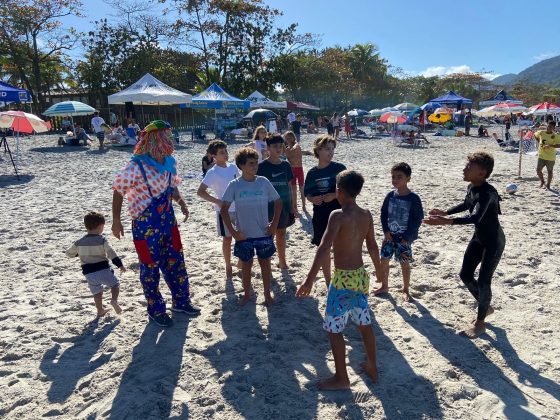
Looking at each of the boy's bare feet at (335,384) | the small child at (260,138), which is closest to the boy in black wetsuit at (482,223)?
→ the boy's bare feet at (335,384)

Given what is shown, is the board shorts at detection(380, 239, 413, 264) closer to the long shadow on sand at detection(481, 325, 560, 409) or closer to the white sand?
the white sand

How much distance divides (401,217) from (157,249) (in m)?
2.22

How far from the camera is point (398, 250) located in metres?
4.16

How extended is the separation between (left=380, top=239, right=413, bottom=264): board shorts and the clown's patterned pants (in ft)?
6.26

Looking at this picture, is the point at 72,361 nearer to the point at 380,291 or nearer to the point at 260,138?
the point at 380,291

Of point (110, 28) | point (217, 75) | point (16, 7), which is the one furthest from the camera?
point (217, 75)

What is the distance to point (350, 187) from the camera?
2885 millimetres

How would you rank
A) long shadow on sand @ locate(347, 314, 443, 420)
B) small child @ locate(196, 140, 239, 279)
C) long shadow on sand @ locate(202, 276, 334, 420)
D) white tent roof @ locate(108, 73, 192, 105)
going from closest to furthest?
long shadow on sand @ locate(347, 314, 443, 420), long shadow on sand @ locate(202, 276, 334, 420), small child @ locate(196, 140, 239, 279), white tent roof @ locate(108, 73, 192, 105)

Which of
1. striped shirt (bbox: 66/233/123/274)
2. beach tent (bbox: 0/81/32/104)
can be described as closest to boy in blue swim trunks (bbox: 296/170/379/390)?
striped shirt (bbox: 66/233/123/274)

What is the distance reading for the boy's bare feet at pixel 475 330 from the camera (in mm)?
3690

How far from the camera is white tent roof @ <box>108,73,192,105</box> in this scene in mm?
17641

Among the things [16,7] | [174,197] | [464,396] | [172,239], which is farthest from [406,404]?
[16,7]

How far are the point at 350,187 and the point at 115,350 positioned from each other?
2339mm

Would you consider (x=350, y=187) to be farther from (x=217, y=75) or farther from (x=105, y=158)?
(x=217, y=75)
